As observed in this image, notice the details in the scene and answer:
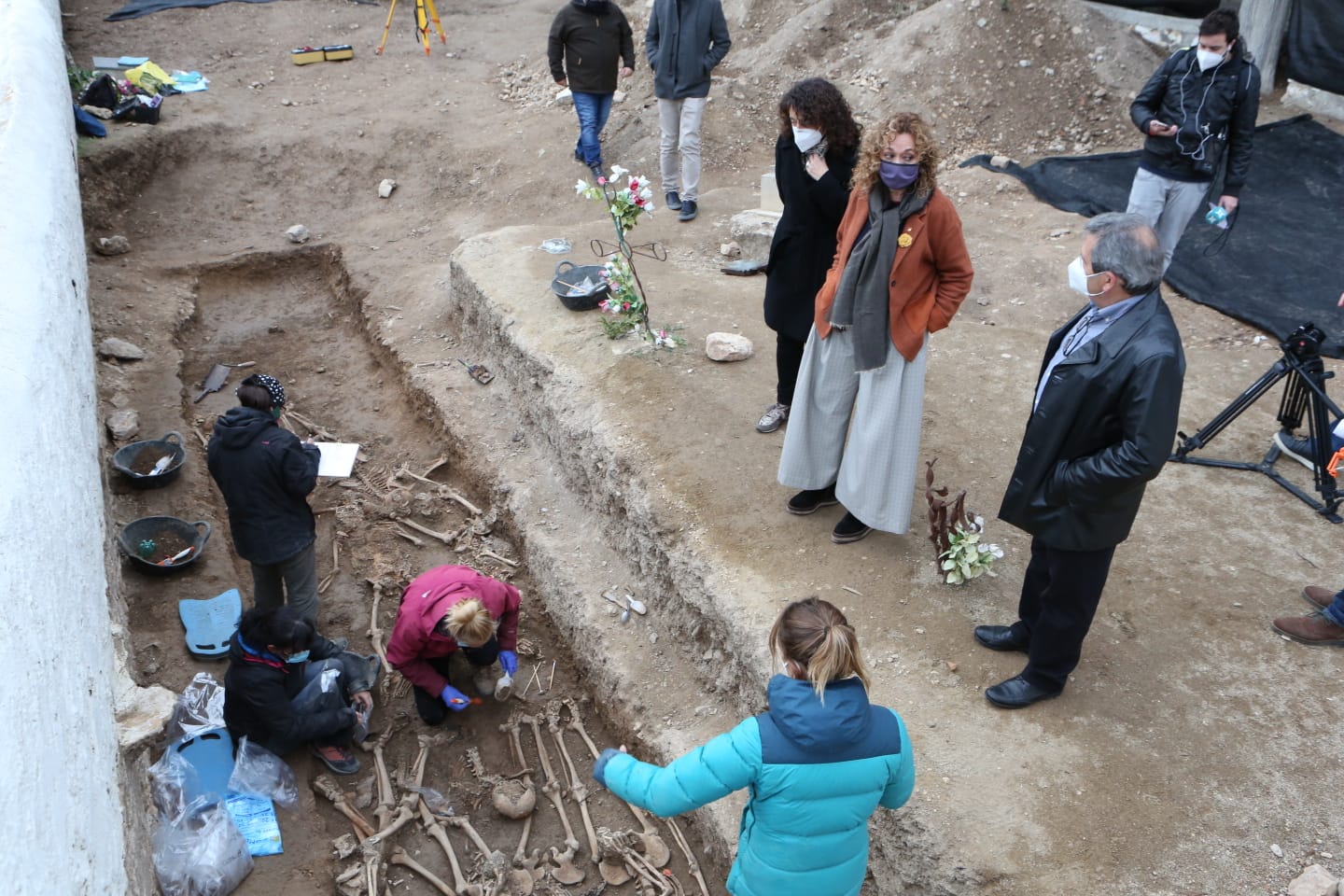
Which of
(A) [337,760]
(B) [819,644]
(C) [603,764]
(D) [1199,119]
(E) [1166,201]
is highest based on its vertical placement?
(D) [1199,119]

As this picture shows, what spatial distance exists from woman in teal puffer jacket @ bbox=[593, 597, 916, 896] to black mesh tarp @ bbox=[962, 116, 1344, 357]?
5.86 meters

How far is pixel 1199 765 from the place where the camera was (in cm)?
375

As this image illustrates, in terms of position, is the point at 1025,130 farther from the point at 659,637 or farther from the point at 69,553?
the point at 69,553

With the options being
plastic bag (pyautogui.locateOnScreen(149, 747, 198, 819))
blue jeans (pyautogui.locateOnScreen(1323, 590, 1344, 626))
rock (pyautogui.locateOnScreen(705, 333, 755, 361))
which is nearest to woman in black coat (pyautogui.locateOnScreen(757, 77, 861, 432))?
rock (pyautogui.locateOnScreen(705, 333, 755, 361))

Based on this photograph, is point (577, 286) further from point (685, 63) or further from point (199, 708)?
point (199, 708)

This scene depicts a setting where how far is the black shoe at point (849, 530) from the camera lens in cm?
490

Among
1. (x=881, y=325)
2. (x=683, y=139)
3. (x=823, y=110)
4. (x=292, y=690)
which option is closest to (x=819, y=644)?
(x=881, y=325)

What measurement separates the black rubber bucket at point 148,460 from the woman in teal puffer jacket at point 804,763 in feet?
15.8

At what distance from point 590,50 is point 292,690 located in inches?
288

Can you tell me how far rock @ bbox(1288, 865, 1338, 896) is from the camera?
324 centimetres

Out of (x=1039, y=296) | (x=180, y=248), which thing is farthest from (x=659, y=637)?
(x=180, y=248)

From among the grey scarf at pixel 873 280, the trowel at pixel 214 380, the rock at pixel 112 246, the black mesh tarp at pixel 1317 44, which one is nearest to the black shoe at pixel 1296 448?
the grey scarf at pixel 873 280

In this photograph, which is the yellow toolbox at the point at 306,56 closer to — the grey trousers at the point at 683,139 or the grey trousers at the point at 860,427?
the grey trousers at the point at 683,139

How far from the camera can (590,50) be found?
9.73m
